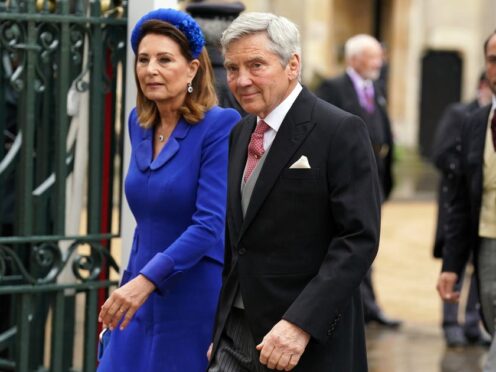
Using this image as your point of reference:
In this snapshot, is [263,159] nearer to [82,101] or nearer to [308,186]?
[308,186]

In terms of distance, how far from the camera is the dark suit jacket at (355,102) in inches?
419

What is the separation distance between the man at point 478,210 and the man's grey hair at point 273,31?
5.25 feet

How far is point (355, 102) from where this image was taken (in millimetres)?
10664

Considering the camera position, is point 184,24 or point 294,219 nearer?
point 294,219

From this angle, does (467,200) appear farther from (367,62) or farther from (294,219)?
(367,62)

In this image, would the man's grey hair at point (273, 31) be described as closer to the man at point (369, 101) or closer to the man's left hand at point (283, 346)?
the man's left hand at point (283, 346)

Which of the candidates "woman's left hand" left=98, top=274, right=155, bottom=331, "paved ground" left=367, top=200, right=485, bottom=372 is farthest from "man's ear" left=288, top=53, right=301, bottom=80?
"paved ground" left=367, top=200, right=485, bottom=372

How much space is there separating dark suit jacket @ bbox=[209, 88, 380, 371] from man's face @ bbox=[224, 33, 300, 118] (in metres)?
0.09

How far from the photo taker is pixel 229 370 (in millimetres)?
5043

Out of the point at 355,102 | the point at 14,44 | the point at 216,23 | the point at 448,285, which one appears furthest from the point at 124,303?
the point at 355,102

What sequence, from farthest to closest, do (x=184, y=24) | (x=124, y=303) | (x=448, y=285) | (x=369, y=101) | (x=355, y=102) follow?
(x=369, y=101) < (x=355, y=102) < (x=448, y=285) < (x=184, y=24) < (x=124, y=303)

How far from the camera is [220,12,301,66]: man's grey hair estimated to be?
4879 mm

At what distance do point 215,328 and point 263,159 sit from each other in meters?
0.62

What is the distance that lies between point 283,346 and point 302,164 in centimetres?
60
